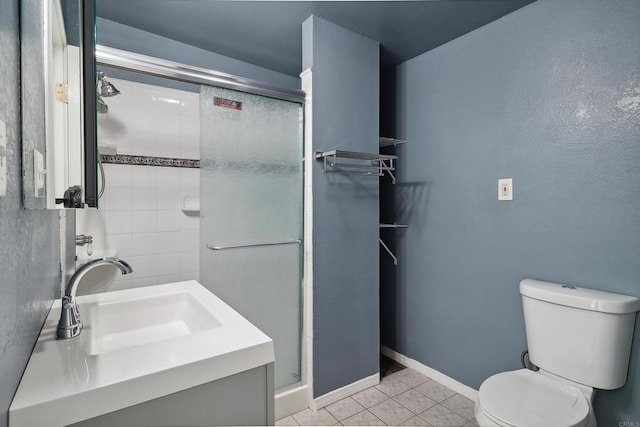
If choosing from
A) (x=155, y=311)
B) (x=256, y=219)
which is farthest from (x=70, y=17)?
(x=256, y=219)

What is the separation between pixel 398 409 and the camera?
1.90 metres

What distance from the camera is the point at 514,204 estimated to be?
1.82m

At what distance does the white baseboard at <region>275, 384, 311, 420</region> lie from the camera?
1.82 m

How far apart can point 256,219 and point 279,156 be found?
38cm

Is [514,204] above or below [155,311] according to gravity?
above

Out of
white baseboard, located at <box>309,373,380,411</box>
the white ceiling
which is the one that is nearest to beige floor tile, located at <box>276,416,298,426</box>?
white baseboard, located at <box>309,373,380,411</box>

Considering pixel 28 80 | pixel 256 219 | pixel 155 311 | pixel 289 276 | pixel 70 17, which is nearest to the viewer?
pixel 28 80

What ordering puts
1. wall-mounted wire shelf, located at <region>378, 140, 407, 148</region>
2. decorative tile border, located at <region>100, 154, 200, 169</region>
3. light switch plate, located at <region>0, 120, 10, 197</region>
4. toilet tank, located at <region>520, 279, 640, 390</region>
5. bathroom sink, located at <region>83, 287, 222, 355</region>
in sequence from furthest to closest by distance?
wall-mounted wire shelf, located at <region>378, 140, 407, 148</region>
decorative tile border, located at <region>100, 154, 200, 169</region>
toilet tank, located at <region>520, 279, 640, 390</region>
bathroom sink, located at <region>83, 287, 222, 355</region>
light switch plate, located at <region>0, 120, 10, 197</region>

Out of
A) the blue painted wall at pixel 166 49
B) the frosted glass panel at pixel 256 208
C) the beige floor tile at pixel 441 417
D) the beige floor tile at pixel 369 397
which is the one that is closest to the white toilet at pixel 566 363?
the beige floor tile at pixel 441 417

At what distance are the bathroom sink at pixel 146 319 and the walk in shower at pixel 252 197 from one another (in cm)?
37

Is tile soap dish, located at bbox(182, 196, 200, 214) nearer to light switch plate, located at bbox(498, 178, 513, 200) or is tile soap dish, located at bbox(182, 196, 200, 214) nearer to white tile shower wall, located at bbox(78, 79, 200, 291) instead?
white tile shower wall, located at bbox(78, 79, 200, 291)

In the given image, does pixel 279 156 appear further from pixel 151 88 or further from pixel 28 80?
pixel 28 80

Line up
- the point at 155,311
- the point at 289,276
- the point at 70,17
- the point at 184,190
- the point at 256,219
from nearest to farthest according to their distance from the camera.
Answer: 1. the point at 70,17
2. the point at 155,311
3. the point at 256,219
4. the point at 289,276
5. the point at 184,190

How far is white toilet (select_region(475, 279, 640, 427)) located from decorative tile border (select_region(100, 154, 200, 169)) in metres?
2.18
